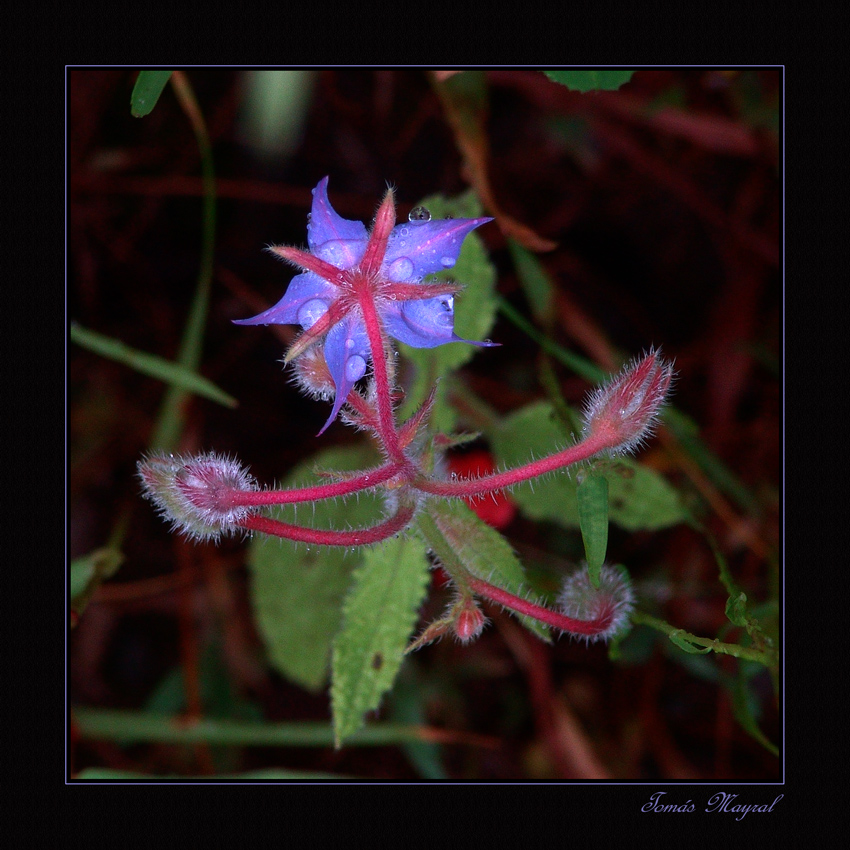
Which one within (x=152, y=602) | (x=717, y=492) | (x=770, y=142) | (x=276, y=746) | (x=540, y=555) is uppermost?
(x=770, y=142)

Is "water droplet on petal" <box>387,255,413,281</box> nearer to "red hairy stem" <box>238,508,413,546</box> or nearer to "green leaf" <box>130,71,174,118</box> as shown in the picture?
"red hairy stem" <box>238,508,413,546</box>

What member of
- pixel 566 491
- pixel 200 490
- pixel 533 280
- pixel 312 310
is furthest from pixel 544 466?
pixel 533 280

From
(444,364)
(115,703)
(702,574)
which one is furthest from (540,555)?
(115,703)

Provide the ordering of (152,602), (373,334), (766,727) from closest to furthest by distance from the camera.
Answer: (373,334) < (766,727) < (152,602)

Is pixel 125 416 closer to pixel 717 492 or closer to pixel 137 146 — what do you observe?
pixel 137 146

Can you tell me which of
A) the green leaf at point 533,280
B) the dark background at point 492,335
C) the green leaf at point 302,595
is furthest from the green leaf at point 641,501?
the green leaf at point 302,595

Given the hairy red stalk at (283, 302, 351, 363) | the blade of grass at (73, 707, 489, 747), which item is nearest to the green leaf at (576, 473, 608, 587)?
the hairy red stalk at (283, 302, 351, 363)
